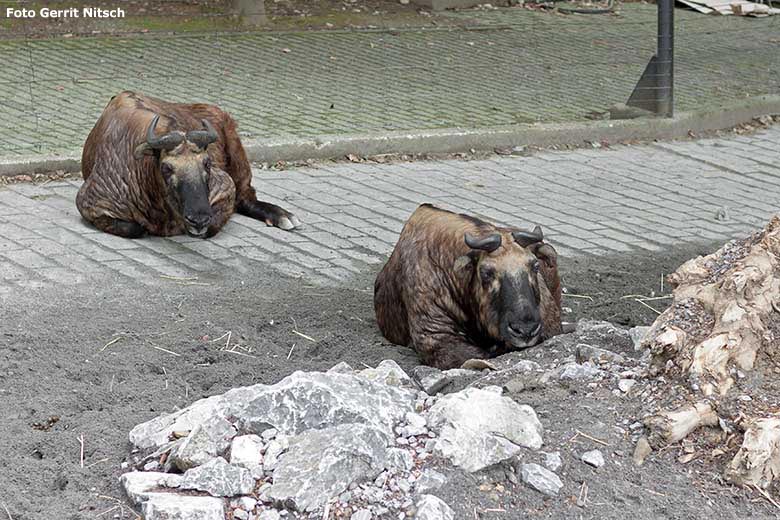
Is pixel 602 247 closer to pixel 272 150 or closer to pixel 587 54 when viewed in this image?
pixel 272 150

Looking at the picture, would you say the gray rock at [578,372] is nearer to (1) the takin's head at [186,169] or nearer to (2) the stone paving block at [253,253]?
(2) the stone paving block at [253,253]

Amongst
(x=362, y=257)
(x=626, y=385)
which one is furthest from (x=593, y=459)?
(x=362, y=257)

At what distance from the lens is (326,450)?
457cm

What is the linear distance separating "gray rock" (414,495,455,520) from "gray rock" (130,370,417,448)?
0.46 meters

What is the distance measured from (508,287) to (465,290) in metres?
0.36

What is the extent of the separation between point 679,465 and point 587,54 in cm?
1031

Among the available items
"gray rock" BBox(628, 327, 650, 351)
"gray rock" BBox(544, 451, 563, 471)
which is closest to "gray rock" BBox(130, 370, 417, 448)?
"gray rock" BBox(544, 451, 563, 471)

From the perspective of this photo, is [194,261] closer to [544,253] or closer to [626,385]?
[544,253]

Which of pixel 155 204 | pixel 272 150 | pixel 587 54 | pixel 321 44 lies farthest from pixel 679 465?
pixel 321 44

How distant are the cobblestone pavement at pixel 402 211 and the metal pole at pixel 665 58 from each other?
0.60m

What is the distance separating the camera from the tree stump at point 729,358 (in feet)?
15.3

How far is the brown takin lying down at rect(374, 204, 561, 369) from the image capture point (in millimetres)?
6582

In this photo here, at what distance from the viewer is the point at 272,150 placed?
36.0 feet

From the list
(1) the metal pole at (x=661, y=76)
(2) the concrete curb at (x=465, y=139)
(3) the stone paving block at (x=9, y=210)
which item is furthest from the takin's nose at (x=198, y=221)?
(1) the metal pole at (x=661, y=76)
